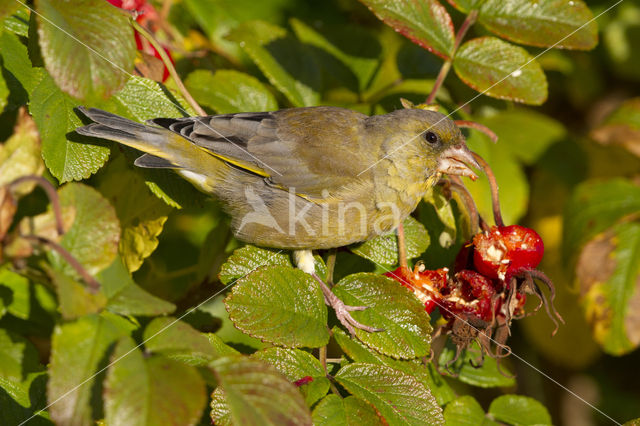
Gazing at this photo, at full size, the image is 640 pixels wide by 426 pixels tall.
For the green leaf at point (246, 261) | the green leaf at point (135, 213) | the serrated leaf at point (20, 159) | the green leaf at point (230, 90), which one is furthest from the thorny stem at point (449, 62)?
the serrated leaf at point (20, 159)

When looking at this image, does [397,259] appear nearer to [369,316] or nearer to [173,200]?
[369,316]

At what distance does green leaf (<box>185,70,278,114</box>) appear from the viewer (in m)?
2.39

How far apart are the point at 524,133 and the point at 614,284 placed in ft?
3.06

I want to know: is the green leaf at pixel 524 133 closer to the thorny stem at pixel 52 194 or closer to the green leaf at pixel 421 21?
the green leaf at pixel 421 21

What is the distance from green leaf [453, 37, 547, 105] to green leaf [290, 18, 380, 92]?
51 centimetres

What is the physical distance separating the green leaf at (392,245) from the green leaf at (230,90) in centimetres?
68

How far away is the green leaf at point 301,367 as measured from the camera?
5.38ft

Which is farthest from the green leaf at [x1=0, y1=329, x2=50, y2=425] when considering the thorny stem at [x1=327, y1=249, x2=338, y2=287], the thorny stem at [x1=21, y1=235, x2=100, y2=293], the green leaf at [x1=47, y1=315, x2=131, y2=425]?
the thorny stem at [x1=327, y1=249, x2=338, y2=287]

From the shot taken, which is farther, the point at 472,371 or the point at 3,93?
the point at 472,371

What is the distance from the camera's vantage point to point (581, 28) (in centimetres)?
231

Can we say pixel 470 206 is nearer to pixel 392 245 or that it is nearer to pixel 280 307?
pixel 392 245

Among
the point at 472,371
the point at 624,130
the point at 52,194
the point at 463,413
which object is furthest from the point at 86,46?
the point at 624,130

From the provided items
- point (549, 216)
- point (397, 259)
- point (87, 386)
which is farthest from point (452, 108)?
point (87, 386)

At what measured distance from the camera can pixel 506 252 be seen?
188cm
